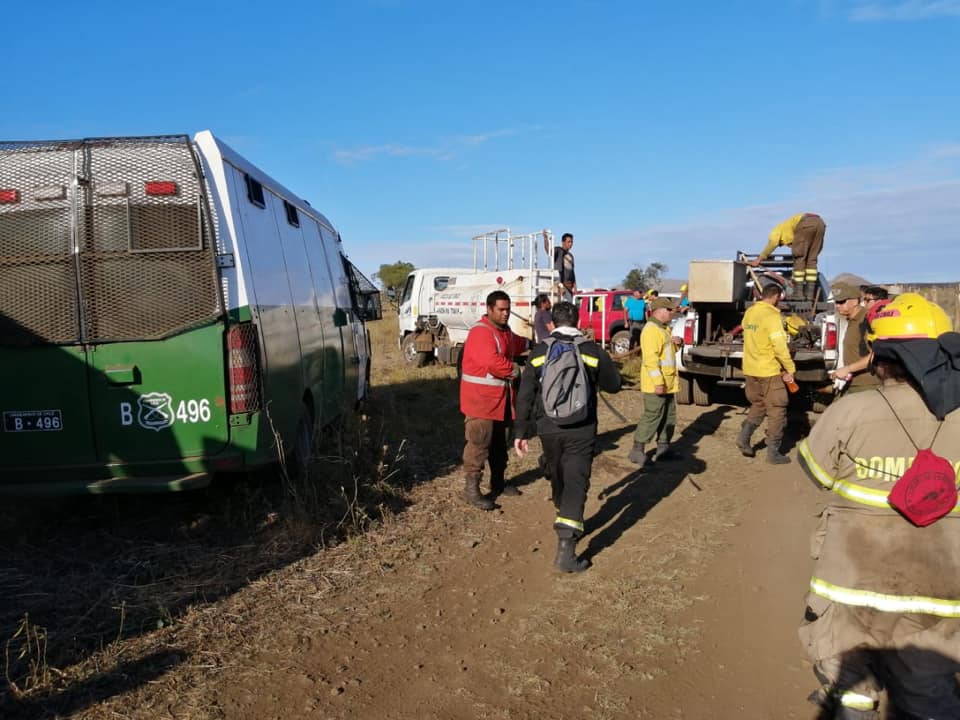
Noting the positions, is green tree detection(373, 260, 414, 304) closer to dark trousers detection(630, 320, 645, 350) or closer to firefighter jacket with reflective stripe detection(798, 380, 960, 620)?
dark trousers detection(630, 320, 645, 350)

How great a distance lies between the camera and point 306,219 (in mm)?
7957

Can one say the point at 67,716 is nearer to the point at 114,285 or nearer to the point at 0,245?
the point at 114,285

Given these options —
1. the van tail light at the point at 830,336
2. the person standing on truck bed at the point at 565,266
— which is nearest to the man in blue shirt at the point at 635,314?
the person standing on truck bed at the point at 565,266

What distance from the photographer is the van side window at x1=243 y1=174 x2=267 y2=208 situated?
5641mm

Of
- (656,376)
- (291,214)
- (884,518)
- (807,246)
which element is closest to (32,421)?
(291,214)

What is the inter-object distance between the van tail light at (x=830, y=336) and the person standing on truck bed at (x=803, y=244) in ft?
5.65

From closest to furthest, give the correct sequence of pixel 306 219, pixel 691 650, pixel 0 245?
pixel 691 650, pixel 0 245, pixel 306 219

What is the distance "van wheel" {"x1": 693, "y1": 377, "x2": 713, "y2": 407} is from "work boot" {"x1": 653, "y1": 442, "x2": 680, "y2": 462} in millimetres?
3452

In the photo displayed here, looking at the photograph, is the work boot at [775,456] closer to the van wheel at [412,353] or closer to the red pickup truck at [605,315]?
the van wheel at [412,353]

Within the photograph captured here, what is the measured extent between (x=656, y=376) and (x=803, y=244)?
4.52 metres

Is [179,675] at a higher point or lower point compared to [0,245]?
lower

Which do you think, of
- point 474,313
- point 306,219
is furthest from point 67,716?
point 474,313

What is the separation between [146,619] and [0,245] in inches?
99.8

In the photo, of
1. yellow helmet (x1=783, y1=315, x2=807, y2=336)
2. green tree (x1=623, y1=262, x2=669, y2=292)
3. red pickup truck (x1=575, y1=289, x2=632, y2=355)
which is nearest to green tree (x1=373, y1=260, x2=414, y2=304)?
green tree (x1=623, y1=262, x2=669, y2=292)
